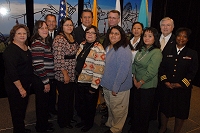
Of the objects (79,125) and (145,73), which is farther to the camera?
(79,125)

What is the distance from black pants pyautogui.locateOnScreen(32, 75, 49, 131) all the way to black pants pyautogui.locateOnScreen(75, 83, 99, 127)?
456mm

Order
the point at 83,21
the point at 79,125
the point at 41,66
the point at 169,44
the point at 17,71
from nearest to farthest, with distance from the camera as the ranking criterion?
the point at 17,71, the point at 41,66, the point at 169,44, the point at 79,125, the point at 83,21

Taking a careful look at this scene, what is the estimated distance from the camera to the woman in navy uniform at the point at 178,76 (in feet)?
7.59

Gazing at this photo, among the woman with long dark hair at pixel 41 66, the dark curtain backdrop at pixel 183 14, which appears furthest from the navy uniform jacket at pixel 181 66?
the dark curtain backdrop at pixel 183 14

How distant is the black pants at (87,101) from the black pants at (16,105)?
0.70m

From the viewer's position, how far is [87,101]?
2.59 m

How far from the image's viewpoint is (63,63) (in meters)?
2.40

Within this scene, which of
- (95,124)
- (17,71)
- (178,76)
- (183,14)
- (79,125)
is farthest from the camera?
(183,14)

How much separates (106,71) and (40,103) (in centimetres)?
95

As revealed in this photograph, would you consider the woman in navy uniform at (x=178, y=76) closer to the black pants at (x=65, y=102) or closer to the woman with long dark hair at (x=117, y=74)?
the woman with long dark hair at (x=117, y=74)

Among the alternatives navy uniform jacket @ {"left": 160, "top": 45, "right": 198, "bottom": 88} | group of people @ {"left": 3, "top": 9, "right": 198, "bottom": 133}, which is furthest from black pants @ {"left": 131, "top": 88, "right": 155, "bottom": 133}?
navy uniform jacket @ {"left": 160, "top": 45, "right": 198, "bottom": 88}

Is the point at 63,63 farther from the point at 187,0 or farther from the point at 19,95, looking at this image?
the point at 187,0

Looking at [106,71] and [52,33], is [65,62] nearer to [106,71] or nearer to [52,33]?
[106,71]

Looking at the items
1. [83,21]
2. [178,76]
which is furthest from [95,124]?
[83,21]
